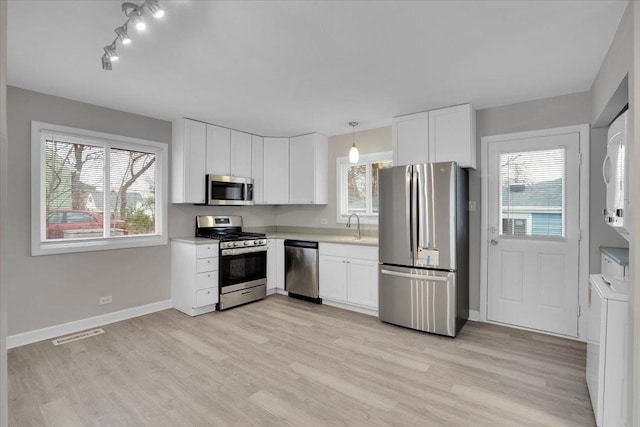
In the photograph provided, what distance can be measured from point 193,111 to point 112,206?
1.48 meters

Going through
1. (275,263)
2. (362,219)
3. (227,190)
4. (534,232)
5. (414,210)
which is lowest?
(275,263)

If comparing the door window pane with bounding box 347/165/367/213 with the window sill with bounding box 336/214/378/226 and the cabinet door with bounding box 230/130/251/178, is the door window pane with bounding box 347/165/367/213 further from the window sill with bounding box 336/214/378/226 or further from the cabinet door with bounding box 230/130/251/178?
the cabinet door with bounding box 230/130/251/178

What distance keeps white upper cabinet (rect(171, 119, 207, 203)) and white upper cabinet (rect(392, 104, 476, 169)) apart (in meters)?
2.50

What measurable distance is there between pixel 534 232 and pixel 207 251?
3744 mm

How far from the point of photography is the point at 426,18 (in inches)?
76.4

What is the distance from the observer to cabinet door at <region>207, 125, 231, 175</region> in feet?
14.0

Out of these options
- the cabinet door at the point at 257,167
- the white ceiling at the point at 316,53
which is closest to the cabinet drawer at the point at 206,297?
the cabinet door at the point at 257,167

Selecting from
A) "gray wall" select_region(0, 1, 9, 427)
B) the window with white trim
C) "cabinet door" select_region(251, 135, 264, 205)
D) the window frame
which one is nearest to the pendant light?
the window with white trim

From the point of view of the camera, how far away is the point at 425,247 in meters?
3.33

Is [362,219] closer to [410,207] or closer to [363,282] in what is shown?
[363,282]

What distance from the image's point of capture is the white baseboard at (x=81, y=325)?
3.04 meters

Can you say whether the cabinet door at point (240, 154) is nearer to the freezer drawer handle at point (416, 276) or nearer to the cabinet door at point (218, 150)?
the cabinet door at point (218, 150)

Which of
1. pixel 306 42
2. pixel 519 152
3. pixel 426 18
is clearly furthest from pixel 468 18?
pixel 519 152

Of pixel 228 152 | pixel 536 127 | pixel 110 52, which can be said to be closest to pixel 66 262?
pixel 228 152
